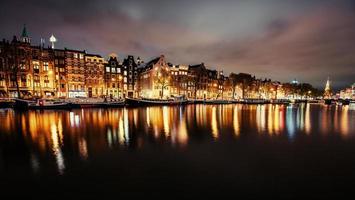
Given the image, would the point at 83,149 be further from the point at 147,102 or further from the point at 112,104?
the point at 147,102

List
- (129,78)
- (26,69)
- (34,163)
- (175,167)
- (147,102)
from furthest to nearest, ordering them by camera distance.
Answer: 1. (129,78)
2. (147,102)
3. (26,69)
4. (34,163)
5. (175,167)

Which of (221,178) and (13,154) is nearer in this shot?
(221,178)

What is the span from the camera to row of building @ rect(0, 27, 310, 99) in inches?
2621

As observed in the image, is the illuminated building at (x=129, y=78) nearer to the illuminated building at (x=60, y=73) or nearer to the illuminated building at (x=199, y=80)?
the illuminated building at (x=60, y=73)

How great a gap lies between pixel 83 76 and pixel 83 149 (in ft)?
257

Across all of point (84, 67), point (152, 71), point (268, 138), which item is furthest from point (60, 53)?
point (268, 138)

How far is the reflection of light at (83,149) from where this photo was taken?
1241 centimetres

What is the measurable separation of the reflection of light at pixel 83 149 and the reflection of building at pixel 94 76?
7531 cm

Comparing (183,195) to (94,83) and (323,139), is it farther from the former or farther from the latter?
(94,83)

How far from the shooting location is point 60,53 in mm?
78000

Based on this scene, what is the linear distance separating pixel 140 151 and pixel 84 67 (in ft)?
267

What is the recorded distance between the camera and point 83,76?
82.9m

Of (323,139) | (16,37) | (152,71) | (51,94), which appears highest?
(16,37)

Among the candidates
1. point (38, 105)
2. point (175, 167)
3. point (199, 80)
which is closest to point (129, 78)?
point (199, 80)
